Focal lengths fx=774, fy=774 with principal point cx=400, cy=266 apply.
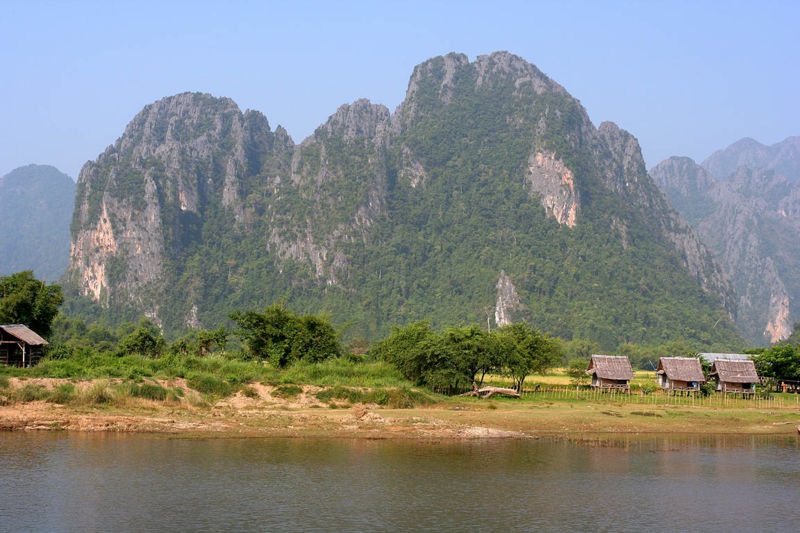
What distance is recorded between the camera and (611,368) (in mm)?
49969

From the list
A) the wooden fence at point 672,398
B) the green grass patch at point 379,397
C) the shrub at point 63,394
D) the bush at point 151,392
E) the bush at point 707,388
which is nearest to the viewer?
the shrub at point 63,394

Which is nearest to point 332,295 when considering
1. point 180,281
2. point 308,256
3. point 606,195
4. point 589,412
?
point 308,256

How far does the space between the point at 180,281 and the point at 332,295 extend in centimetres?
2818

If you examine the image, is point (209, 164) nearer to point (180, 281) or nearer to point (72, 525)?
point (180, 281)

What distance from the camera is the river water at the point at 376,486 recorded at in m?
17.7

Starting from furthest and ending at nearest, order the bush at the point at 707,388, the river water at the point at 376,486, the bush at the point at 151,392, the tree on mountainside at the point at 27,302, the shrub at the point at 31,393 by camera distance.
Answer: the bush at the point at 707,388 < the tree on mountainside at the point at 27,302 < the bush at the point at 151,392 < the shrub at the point at 31,393 < the river water at the point at 376,486

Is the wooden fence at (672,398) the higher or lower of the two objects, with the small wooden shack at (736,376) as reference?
lower

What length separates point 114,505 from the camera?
18.2 metres

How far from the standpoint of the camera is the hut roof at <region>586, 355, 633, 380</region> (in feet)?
162

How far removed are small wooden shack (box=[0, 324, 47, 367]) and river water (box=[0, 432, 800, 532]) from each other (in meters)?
10.3

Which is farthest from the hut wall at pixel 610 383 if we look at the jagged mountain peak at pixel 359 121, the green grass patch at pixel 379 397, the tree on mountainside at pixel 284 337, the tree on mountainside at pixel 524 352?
the jagged mountain peak at pixel 359 121

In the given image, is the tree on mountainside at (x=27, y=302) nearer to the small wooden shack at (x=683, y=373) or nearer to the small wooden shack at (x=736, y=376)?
the small wooden shack at (x=683, y=373)

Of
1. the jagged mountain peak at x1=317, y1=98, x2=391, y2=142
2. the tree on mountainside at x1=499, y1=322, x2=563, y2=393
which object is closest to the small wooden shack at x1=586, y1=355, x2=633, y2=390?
the tree on mountainside at x1=499, y1=322, x2=563, y2=393

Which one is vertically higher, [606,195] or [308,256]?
[606,195]
